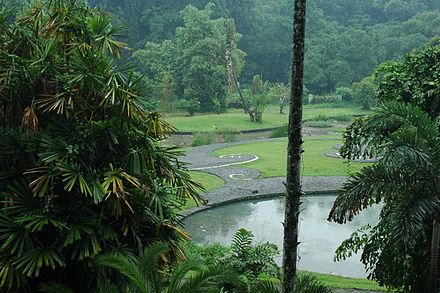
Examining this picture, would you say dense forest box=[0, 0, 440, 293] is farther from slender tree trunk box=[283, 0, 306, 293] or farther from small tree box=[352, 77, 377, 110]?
small tree box=[352, 77, 377, 110]

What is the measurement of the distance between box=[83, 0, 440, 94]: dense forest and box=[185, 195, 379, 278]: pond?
34.8m

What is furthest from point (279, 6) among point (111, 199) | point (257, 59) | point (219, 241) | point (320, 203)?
point (111, 199)

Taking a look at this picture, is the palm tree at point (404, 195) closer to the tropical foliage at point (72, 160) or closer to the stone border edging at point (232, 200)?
the tropical foliage at point (72, 160)

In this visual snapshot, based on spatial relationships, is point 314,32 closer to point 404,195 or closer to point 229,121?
point 229,121

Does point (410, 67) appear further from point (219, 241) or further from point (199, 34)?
point (199, 34)

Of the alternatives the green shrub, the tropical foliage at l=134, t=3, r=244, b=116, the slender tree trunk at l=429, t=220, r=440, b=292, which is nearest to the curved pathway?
A: the green shrub

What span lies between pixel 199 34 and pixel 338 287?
3246 centimetres

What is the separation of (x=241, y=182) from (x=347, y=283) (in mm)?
8716

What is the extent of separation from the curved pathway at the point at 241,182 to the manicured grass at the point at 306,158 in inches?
20.5

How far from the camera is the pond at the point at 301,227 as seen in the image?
1001 centimetres

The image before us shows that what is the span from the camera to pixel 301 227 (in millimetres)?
12281

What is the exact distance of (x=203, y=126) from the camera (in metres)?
32.2

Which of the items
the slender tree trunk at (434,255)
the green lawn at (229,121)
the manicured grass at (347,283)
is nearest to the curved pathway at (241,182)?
the manicured grass at (347,283)

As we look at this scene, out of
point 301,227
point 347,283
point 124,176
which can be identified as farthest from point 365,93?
point 124,176
